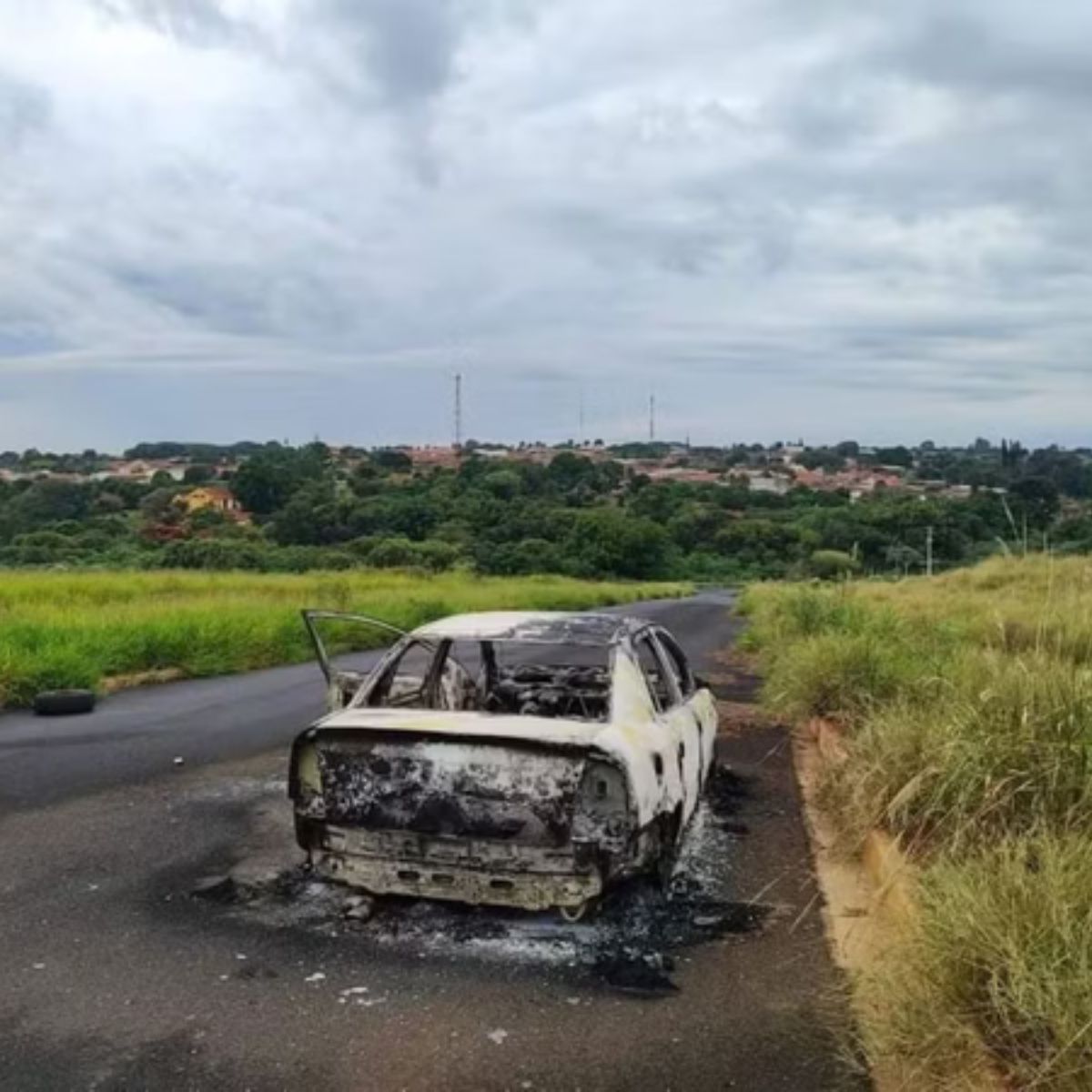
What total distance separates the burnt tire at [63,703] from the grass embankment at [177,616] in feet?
2.21

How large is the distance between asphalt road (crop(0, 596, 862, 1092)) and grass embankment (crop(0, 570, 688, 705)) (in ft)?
20.5

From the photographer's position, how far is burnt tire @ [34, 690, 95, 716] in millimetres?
12391

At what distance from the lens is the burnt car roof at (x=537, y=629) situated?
6.87m

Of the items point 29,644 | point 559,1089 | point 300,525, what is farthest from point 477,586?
point 559,1089

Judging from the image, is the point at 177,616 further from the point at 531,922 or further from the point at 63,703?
the point at 531,922

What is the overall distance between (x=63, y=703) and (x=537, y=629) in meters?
7.22

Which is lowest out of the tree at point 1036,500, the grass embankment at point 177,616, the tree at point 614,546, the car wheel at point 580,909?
the tree at point 614,546

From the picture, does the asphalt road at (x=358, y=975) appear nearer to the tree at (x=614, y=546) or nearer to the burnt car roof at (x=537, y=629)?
the burnt car roof at (x=537, y=629)

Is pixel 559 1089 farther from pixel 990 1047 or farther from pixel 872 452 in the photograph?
pixel 872 452

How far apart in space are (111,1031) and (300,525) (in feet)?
191

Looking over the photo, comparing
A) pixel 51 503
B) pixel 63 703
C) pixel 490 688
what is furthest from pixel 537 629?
pixel 51 503

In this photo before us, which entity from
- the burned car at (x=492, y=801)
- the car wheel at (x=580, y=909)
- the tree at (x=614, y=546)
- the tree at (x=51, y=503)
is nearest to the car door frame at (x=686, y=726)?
the burned car at (x=492, y=801)

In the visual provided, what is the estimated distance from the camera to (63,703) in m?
12.4

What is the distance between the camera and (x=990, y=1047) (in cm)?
379
